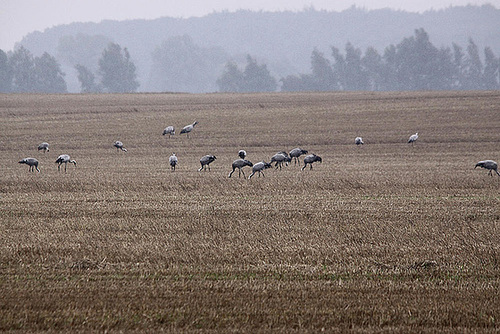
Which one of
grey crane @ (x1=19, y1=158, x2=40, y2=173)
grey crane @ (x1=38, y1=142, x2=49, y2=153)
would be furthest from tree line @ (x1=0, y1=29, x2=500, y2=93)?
grey crane @ (x1=19, y1=158, x2=40, y2=173)

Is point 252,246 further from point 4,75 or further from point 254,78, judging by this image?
point 4,75

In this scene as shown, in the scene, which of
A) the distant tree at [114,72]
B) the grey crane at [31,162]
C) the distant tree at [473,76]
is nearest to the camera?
the grey crane at [31,162]

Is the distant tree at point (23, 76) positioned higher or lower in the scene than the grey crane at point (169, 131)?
higher

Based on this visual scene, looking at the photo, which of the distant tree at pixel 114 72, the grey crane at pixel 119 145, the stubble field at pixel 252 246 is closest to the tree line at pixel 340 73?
the distant tree at pixel 114 72

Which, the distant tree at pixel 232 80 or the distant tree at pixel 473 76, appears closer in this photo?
the distant tree at pixel 232 80

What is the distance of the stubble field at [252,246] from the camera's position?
846 cm

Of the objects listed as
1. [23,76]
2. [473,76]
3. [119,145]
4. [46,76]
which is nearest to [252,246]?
[119,145]

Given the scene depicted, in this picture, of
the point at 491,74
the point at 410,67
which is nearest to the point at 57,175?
the point at 410,67

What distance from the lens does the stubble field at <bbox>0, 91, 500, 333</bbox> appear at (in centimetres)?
846

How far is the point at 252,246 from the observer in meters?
12.4

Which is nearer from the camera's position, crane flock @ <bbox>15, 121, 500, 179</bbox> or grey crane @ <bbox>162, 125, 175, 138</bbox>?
crane flock @ <bbox>15, 121, 500, 179</bbox>

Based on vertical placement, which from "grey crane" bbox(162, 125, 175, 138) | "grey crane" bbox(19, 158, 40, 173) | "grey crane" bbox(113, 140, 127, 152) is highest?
"grey crane" bbox(162, 125, 175, 138)

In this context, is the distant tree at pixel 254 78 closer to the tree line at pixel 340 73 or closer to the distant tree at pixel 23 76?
the tree line at pixel 340 73

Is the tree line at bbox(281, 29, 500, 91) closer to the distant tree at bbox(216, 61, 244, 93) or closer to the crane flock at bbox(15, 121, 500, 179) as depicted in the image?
the distant tree at bbox(216, 61, 244, 93)
